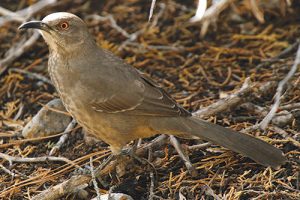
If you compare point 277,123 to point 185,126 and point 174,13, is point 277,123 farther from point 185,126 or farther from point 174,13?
point 174,13

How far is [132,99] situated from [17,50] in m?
1.90

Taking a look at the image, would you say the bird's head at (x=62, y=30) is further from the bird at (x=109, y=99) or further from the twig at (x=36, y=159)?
the twig at (x=36, y=159)

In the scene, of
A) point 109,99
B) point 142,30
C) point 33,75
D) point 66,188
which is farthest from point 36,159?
point 142,30

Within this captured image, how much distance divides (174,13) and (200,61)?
96 centimetres

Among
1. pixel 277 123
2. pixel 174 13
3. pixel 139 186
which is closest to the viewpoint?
pixel 139 186

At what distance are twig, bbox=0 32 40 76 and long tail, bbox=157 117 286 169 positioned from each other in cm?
203

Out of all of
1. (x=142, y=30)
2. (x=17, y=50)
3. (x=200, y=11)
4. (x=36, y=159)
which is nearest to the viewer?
(x=200, y=11)

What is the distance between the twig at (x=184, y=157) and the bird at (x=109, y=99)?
3.0 inches

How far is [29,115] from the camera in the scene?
5145mm

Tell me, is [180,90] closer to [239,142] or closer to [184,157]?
[184,157]

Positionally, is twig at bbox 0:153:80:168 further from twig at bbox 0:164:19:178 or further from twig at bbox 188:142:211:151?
twig at bbox 188:142:211:151

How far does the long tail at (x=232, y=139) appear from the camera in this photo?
13.2ft

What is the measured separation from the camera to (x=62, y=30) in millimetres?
4371

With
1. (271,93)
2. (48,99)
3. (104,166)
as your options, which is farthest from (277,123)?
(48,99)
